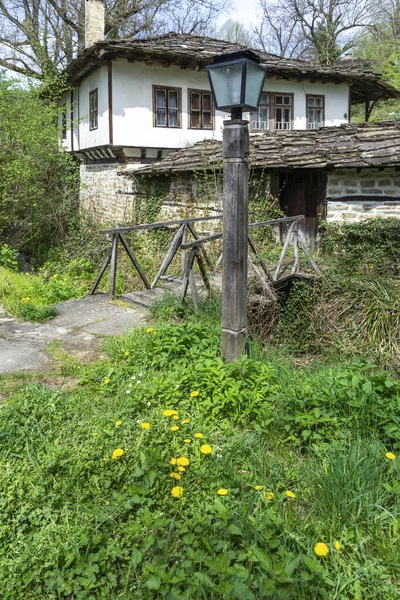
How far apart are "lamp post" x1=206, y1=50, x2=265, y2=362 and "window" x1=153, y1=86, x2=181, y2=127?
11.4m

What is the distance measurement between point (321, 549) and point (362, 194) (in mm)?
9909

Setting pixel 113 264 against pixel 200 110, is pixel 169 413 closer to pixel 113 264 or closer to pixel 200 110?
pixel 113 264

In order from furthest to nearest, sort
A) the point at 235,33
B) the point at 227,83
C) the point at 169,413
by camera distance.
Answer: the point at 235,33
the point at 227,83
the point at 169,413

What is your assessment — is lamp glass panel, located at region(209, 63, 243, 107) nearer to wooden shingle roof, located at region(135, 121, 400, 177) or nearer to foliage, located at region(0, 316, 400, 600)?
foliage, located at region(0, 316, 400, 600)

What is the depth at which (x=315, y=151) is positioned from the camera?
37.4 feet

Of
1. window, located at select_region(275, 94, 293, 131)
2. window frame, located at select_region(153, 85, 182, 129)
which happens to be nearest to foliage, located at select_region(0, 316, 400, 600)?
window frame, located at select_region(153, 85, 182, 129)

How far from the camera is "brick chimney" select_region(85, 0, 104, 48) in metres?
16.4

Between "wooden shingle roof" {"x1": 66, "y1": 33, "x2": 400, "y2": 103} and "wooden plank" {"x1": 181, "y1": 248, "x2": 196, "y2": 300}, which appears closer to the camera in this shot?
"wooden plank" {"x1": 181, "y1": 248, "x2": 196, "y2": 300}

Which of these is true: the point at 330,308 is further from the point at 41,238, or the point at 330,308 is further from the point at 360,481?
the point at 41,238

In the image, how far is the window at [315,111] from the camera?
1714cm

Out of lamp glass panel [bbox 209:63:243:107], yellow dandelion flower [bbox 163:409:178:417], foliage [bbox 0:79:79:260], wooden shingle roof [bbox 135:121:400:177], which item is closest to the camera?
yellow dandelion flower [bbox 163:409:178:417]

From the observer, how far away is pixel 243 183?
4184 mm

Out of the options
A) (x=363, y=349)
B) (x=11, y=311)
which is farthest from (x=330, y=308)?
(x=11, y=311)

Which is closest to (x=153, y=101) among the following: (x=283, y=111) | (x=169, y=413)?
(x=283, y=111)
